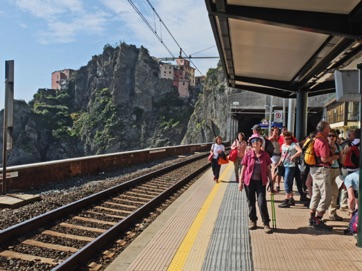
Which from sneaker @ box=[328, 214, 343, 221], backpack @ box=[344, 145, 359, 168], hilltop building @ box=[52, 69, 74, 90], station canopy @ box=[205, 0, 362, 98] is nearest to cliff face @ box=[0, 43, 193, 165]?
hilltop building @ box=[52, 69, 74, 90]

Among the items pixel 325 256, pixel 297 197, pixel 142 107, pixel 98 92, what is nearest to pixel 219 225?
pixel 325 256

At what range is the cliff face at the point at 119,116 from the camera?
144m

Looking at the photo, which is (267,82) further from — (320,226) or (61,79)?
(61,79)

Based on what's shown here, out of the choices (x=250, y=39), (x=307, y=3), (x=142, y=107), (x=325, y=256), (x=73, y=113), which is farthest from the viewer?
(x=73, y=113)

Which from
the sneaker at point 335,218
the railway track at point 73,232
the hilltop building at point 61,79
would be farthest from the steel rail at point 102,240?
the hilltop building at point 61,79

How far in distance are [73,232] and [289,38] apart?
512 centimetres

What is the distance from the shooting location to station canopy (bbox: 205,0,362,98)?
557 centimetres

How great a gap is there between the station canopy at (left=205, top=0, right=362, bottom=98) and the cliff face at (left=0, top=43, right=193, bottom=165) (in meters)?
129

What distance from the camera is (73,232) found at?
6680 millimetres

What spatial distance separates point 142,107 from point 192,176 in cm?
13561

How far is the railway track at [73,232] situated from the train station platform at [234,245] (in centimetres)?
43

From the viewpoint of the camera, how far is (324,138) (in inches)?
252

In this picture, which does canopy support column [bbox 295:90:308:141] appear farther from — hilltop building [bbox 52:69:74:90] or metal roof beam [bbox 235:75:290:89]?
hilltop building [bbox 52:69:74:90]

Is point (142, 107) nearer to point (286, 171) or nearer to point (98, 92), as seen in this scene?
point (98, 92)
